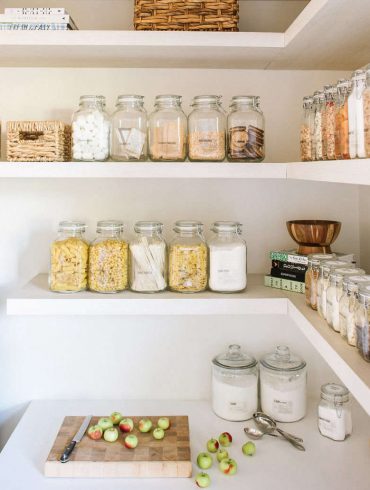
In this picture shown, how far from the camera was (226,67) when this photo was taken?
1.64 metres

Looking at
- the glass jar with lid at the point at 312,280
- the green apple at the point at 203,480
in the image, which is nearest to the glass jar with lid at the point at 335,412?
the glass jar with lid at the point at 312,280

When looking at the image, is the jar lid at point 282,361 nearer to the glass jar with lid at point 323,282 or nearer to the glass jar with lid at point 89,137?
the glass jar with lid at point 323,282

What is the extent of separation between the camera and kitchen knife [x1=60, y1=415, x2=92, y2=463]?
1322 millimetres

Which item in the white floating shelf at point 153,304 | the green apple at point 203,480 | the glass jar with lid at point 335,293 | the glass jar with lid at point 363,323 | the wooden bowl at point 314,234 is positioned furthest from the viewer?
the wooden bowl at point 314,234

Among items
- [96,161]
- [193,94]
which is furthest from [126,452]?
[193,94]

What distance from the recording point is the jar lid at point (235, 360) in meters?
1.59

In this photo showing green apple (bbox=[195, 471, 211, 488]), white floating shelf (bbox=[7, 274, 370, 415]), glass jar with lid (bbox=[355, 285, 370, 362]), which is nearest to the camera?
glass jar with lid (bbox=[355, 285, 370, 362])

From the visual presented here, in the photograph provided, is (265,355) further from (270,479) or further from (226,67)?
(226,67)

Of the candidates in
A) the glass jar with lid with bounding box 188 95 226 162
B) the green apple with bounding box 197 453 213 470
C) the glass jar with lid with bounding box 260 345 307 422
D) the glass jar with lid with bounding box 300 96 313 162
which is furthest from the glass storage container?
the green apple with bounding box 197 453 213 470

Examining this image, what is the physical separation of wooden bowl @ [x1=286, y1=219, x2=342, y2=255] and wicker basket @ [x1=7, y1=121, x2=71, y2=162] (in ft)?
2.49

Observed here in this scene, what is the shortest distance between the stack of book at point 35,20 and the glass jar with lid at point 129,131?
0.26 m

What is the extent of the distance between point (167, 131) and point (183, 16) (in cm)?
34

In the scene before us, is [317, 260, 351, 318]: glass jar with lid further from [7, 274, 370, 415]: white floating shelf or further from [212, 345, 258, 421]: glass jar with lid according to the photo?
[212, 345, 258, 421]: glass jar with lid

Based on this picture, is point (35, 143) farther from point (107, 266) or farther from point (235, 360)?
point (235, 360)
